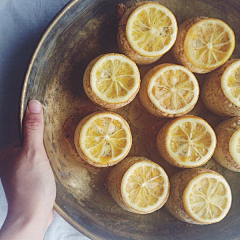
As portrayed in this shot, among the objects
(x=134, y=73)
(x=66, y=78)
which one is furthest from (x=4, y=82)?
(x=134, y=73)

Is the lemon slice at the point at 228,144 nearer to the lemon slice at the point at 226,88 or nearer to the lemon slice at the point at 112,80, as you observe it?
the lemon slice at the point at 226,88

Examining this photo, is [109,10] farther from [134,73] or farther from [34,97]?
[34,97]

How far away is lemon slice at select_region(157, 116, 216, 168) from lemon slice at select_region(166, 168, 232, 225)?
0.08 metres

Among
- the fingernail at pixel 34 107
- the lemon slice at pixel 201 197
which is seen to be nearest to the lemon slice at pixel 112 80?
the fingernail at pixel 34 107

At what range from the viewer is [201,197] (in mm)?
1597

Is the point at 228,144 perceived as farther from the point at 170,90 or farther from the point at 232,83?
the point at 170,90

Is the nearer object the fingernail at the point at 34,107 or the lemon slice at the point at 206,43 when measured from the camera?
the fingernail at the point at 34,107

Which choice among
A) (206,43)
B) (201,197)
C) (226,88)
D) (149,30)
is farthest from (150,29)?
(201,197)

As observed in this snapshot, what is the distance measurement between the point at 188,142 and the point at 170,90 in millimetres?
310

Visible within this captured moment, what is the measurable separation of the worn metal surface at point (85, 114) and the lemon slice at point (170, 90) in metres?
0.17

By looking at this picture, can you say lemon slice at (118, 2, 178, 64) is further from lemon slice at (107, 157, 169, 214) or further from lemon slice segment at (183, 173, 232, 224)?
lemon slice segment at (183, 173, 232, 224)

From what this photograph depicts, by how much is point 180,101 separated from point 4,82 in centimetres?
104

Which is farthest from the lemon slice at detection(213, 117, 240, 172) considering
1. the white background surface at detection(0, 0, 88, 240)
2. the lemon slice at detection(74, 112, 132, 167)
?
the white background surface at detection(0, 0, 88, 240)

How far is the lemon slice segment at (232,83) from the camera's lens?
5.23ft
